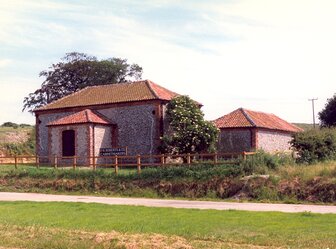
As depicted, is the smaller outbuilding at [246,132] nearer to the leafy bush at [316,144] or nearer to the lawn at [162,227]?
the leafy bush at [316,144]

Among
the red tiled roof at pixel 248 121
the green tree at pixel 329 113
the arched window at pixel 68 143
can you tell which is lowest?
the arched window at pixel 68 143

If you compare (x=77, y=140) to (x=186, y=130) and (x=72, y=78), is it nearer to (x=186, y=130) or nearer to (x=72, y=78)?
(x=186, y=130)

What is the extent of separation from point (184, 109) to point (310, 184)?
19.6 m

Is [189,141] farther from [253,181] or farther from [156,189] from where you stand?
[253,181]

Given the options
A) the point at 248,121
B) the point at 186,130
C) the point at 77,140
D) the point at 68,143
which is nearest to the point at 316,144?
the point at 186,130

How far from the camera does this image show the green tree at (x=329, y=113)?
60969mm

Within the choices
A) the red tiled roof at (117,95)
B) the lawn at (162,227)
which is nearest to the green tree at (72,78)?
the red tiled roof at (117,95)

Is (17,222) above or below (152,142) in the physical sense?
below

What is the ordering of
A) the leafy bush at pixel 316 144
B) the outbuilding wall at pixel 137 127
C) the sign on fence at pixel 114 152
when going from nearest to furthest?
the leafy bush at pixel 316 144
the sign on fence at pixel 114 152
the outbuilding wall at pixel 137 127

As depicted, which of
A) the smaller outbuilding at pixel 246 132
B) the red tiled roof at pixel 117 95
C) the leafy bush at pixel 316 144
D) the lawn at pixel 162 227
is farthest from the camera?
the smaller outbuilding at pixel 246 132

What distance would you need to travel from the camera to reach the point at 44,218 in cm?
1644

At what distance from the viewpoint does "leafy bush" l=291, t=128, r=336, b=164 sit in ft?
94.4

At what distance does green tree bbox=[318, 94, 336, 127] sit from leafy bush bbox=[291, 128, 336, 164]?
31.9 meters

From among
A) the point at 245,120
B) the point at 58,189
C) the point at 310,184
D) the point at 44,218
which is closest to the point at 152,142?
the point at 245,120
